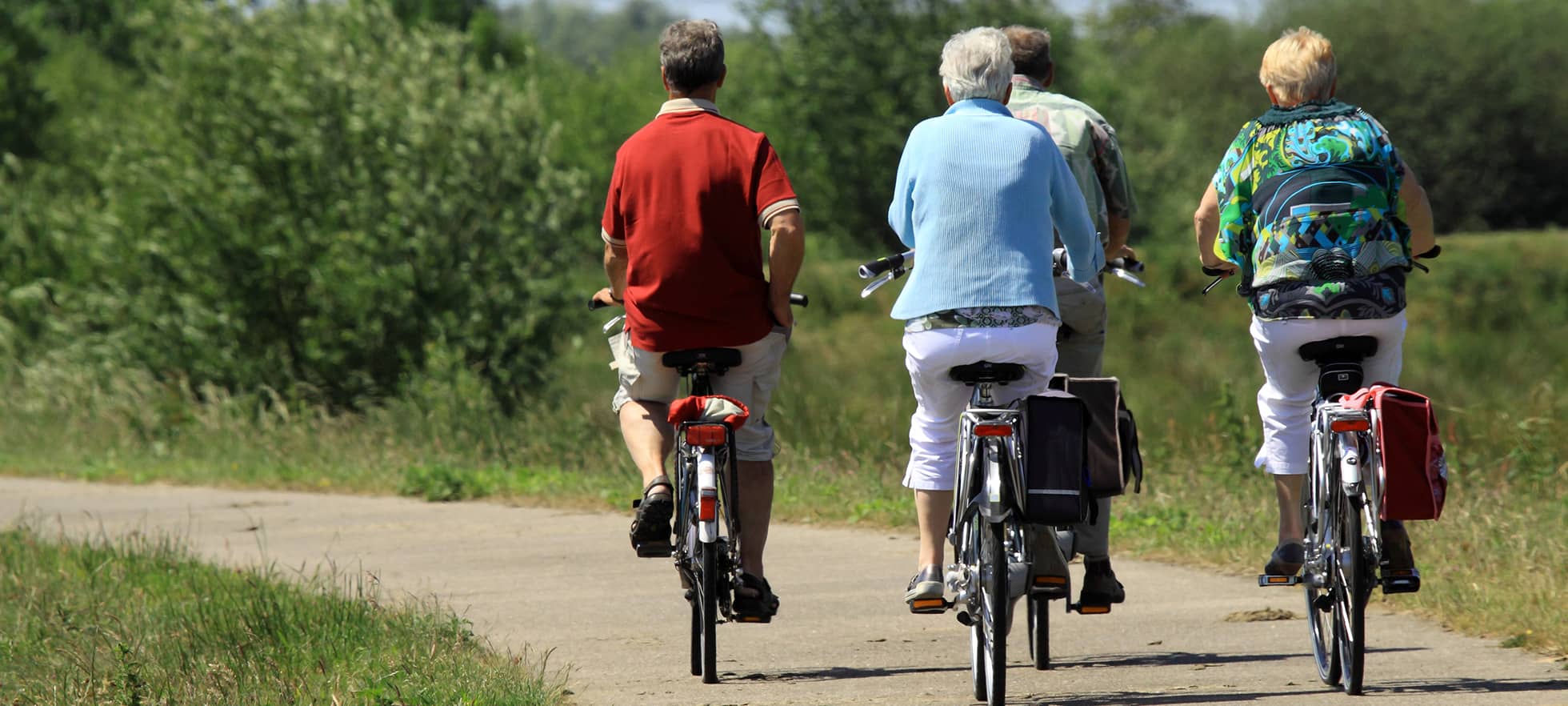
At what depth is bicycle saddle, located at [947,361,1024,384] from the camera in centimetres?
518

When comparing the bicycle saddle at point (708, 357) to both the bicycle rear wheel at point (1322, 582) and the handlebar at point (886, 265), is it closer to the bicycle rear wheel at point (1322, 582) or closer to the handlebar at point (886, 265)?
the handlebar at point (886, 265)

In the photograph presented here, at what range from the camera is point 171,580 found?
25.9ft

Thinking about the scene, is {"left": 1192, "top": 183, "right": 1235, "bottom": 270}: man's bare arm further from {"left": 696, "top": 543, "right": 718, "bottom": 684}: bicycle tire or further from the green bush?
the green bush

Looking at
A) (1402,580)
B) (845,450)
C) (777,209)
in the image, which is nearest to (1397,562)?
(1402,580)

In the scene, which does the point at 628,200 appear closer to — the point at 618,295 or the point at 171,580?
the point at 618,295

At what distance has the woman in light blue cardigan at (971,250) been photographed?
17.0 ft

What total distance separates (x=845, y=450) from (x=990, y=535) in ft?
23.4

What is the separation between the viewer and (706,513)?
5.59m

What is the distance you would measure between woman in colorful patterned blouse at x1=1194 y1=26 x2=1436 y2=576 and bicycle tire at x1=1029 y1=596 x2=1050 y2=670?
744 mm

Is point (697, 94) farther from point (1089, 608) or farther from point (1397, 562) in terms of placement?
point (1397, 562)

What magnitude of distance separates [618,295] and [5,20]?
31.9 metres

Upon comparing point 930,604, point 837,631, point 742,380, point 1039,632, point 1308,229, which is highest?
point 1308,229

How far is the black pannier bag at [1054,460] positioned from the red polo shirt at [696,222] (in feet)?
3.81

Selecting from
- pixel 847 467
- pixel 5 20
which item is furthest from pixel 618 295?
pixel 5 20
